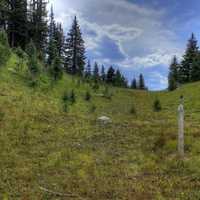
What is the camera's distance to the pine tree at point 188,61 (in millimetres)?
59844

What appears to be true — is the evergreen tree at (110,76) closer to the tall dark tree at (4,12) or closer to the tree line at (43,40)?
the tree line at (43,40)

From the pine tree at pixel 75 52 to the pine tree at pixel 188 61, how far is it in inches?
856

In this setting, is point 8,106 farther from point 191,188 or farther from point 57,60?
point 57,60

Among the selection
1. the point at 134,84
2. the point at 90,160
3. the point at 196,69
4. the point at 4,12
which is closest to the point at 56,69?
the point at 4,12

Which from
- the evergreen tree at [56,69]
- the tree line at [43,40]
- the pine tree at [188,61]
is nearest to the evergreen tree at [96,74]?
the tree line at [43,40]

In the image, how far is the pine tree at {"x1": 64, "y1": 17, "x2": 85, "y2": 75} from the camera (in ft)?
214

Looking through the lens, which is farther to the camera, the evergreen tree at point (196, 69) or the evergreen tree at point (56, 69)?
the evergreen tree at point (196, 69)

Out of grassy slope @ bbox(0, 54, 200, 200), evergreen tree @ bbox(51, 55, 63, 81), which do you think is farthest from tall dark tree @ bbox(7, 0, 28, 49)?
grassy slope @ bbox(0, 54, 200, 200)

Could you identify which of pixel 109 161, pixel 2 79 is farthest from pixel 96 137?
pixel 2 79

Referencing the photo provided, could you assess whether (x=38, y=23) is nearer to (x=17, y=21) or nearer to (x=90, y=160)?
(x=17, y=21)

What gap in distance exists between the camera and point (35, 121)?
646 inches

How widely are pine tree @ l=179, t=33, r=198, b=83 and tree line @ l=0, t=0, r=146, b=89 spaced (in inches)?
680

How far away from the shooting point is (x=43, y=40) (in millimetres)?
60281

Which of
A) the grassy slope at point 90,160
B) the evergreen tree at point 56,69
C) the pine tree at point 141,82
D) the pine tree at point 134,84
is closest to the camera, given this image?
the grassy slope at point 90,160
